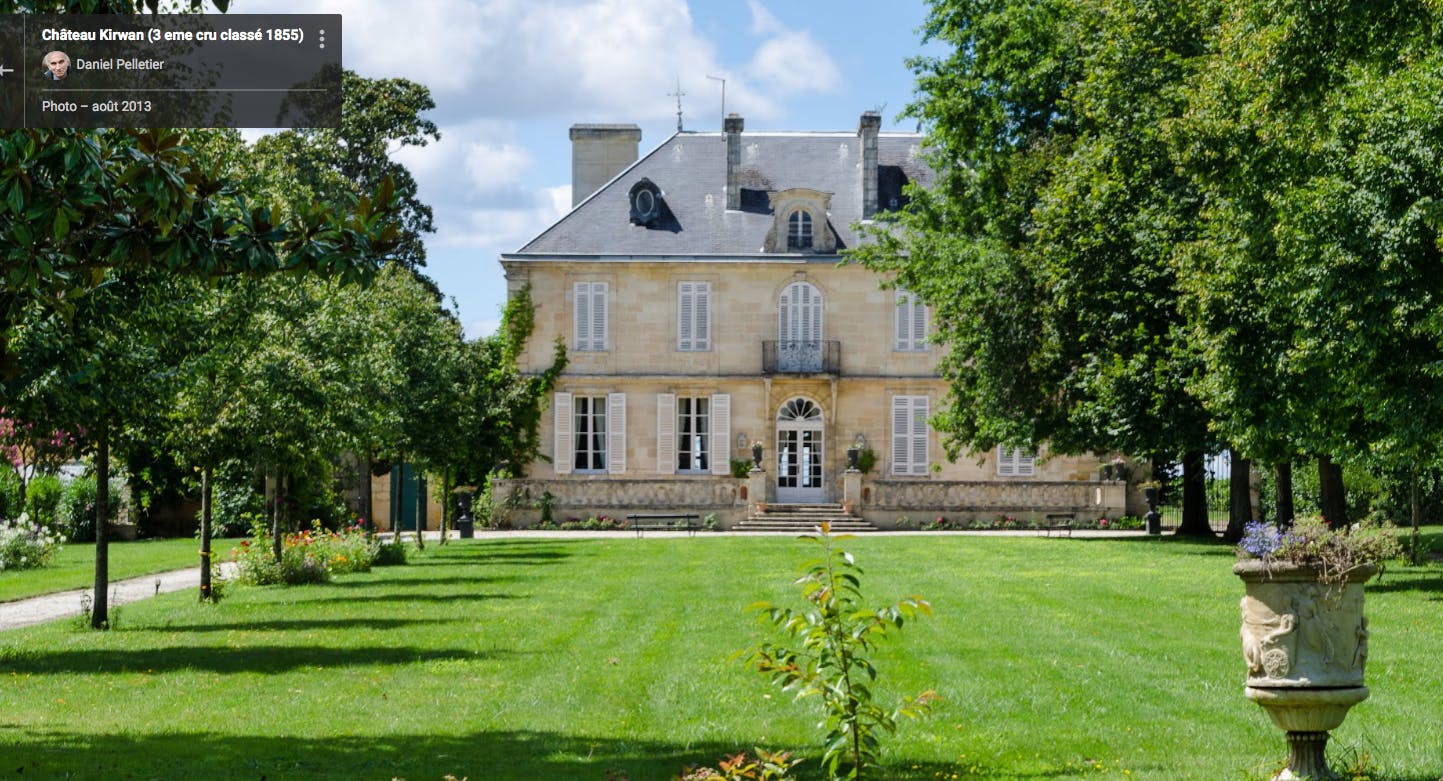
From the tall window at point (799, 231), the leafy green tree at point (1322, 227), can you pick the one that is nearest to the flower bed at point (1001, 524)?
the tall window at point (799, 231)

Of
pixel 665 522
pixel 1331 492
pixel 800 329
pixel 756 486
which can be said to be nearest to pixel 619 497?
pixel 665 522

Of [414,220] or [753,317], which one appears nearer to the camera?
[753,317]

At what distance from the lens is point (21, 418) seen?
13.0m

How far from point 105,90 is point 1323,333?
1512 centimetres

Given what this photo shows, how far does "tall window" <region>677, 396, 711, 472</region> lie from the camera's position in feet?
148

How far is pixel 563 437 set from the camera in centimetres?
4478

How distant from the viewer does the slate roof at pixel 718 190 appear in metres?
44.9

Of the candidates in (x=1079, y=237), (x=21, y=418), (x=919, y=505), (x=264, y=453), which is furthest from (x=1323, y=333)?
(x=919, y=505)

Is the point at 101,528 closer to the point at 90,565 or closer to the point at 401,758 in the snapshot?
the point at 401,758

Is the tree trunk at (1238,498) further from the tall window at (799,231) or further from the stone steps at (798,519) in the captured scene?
the tall window at (799,231)

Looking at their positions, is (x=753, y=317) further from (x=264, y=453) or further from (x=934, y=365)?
(x=264, y=453)

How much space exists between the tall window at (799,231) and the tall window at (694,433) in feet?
15.5

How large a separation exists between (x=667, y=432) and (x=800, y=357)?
13.2ft
